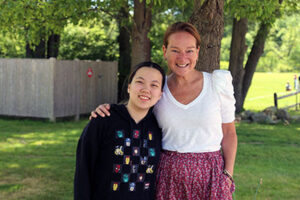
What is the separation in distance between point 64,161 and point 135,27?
4.97m

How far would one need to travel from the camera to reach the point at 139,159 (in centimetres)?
261

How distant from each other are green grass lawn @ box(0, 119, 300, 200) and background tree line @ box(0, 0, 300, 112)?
2.03 m

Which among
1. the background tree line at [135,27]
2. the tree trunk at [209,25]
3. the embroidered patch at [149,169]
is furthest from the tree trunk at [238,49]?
the embroidered patch at [149,169]

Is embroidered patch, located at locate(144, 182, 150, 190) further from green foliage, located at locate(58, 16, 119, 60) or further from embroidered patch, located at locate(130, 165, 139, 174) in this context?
green foliage, located at locate(58, 16, 119, 60)

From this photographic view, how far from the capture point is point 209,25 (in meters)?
4.42

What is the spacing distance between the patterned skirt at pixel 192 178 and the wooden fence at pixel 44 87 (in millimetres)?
10263

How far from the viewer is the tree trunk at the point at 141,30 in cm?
1141

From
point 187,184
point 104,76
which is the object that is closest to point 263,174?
point 187,184

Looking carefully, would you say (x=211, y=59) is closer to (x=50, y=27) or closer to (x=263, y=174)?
(x=263, y=174)

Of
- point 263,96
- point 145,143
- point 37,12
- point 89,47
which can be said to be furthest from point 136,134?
point 263,96

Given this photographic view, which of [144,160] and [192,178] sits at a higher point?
[144,160]

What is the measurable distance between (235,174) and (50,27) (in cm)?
558

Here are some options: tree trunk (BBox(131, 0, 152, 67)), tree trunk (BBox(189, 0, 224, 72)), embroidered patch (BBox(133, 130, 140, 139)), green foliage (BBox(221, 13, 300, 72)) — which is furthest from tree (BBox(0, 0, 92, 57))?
green foliage (BBox(221, 13, 300, 72))

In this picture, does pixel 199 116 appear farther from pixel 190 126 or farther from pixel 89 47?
pixel 89 47
